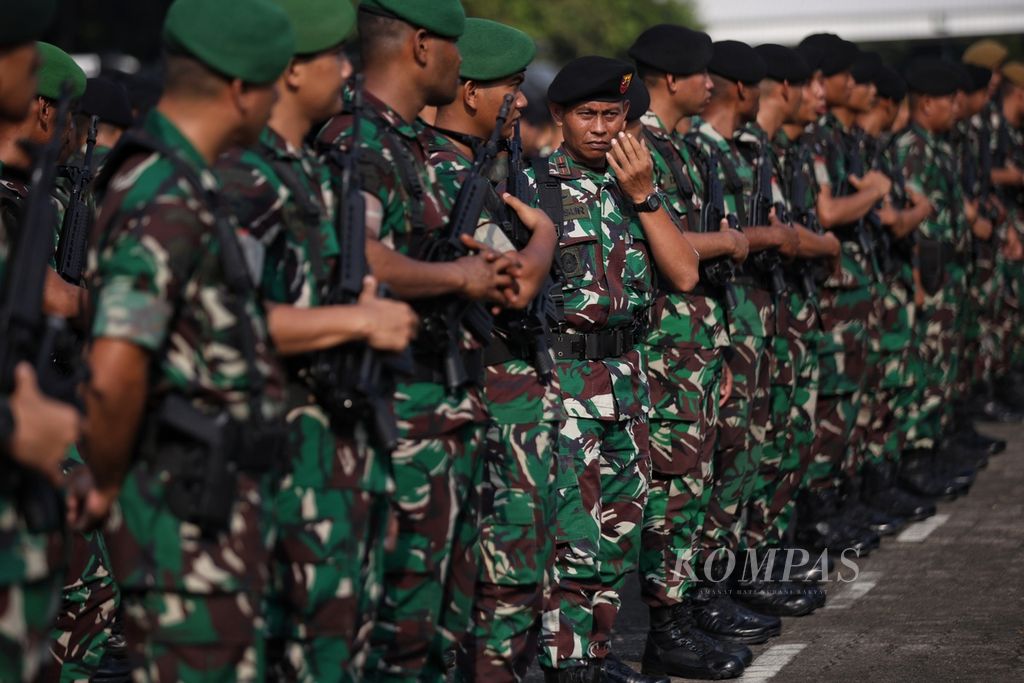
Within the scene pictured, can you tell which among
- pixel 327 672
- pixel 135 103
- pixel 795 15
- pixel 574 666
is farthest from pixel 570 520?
pixel 795 15

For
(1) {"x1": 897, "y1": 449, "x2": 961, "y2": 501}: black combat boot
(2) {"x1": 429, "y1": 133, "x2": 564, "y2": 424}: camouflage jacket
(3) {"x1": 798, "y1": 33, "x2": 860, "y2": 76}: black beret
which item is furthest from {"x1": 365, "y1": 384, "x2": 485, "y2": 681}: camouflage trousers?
(1) {"x1": 897, "y1": 449, "x2": 961, "y2": 501}: black combat boot

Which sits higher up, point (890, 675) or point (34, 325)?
point (34, 325)

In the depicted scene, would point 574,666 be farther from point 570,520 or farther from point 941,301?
point 941,301

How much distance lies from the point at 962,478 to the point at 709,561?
151 inches

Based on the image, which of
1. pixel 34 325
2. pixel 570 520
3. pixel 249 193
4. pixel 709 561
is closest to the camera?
pixel 34 325

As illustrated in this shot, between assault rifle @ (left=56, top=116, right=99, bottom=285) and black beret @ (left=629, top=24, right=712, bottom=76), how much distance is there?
247 centimetres

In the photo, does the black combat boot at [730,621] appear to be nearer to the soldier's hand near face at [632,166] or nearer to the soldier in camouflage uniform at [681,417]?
the soldier in camouflage uniform at [681,417]

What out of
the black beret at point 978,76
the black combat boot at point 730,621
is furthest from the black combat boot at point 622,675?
the black beret at point 978,76

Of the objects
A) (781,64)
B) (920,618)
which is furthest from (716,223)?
(920,618)

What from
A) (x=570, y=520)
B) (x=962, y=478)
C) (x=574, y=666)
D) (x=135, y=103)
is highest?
(x=135, y=103)

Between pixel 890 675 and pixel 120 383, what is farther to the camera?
pixel 890 675

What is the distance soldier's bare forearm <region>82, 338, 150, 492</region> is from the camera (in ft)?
11.7

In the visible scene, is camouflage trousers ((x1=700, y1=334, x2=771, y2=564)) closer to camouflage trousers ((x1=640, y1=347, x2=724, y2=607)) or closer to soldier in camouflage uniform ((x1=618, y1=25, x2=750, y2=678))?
soldier in camouflage uniform ((x1=618, y1=25, x2=750, y2=678))

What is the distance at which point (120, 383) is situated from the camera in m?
3.57
